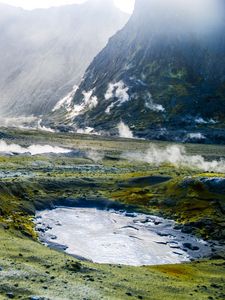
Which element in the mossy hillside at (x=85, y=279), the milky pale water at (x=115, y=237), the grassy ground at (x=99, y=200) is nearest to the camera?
the mossy hillside at (x=85, y=279)

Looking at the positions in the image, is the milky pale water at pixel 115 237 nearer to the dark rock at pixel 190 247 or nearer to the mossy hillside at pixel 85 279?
the dark rock at pixel 190 247

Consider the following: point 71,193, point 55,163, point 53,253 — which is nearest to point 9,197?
point 71,193

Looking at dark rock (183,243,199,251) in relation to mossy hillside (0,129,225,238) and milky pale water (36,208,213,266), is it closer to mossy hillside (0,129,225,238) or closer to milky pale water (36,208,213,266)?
milky pale water (36,208,213,266)

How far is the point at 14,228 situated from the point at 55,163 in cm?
10504

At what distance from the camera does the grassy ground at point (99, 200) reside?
50500 mm

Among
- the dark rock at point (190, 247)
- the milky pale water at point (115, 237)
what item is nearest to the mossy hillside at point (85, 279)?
the milky pale water at point (115, 237)

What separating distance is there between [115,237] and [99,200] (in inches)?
1078

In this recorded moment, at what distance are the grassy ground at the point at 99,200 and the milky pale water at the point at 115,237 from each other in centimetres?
400

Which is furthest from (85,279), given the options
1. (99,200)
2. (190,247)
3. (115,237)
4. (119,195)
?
(119,195)

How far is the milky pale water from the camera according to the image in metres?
79.6

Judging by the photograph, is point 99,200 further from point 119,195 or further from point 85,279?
point 85,279

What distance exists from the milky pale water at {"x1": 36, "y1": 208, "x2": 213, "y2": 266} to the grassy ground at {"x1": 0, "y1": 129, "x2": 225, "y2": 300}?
400 centimetres

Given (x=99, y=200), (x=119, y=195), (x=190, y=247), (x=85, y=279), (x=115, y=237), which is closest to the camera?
(x=85, y=279)

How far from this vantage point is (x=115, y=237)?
91250 millimetres
